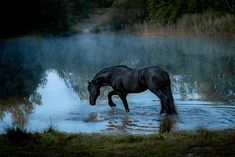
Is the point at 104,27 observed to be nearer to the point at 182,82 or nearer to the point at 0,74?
the point at 0,74

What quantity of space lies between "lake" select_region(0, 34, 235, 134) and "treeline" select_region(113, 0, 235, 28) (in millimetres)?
18995

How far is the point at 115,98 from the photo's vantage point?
1573cm

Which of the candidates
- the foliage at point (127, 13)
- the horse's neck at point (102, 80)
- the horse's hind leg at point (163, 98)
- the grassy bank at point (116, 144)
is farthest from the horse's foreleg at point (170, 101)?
the foliage at point (127, 13)

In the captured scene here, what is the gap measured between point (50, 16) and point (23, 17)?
6097 millimetres

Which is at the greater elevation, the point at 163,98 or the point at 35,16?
the point at 35,16

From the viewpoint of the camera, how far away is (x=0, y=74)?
77.4ft

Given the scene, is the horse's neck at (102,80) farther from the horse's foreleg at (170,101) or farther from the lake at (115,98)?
the horse's foreleg at (170,101)

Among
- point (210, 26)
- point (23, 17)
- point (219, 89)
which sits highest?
point (23, 17)

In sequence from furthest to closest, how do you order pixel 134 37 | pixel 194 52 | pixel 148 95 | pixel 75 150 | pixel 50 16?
pixel 50 16, pixel 134 37, pixel 194 52, pixel 148 95, pixel 75 150

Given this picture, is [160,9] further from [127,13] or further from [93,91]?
→ [93,91]

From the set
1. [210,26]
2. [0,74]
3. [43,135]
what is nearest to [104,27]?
[210,26]

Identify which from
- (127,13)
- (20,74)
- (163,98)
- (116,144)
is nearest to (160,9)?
(127,13)

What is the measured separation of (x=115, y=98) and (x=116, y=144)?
7301 millimetres

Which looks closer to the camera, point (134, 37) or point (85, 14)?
point (134, 37)
